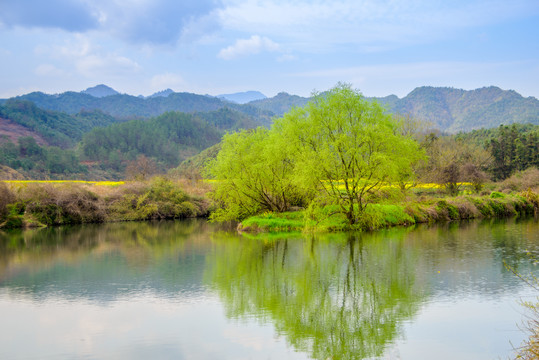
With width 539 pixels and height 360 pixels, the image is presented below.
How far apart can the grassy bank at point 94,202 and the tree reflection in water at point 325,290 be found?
64.4 ft

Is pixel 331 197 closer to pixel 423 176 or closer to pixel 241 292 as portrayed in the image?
pixel 241 292

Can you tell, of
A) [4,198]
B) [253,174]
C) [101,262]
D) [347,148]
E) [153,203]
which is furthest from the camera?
[153,203]

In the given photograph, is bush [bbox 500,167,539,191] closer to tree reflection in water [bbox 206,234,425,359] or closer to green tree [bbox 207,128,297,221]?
green tree [bbox 207,128,297,221]

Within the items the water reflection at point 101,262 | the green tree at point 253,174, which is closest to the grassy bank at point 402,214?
the green tree at point 253,174

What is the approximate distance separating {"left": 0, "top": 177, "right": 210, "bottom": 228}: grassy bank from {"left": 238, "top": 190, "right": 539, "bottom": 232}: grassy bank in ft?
42.9

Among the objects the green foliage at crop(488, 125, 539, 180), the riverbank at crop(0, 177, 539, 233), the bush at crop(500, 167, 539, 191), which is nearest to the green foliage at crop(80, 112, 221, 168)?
the riverbank at crop(0, 177, 539, 233)

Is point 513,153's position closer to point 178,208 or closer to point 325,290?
point 178,208

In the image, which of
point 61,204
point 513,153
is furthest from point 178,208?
point 513,153

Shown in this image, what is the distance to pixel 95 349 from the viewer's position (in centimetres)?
1079

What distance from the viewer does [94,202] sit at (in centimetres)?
4116

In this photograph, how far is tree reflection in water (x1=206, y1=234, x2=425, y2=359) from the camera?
11.4m

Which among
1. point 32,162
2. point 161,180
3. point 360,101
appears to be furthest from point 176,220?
point 32,162

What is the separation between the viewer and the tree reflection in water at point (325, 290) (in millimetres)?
11365

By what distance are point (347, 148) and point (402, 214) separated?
8.30 meters
